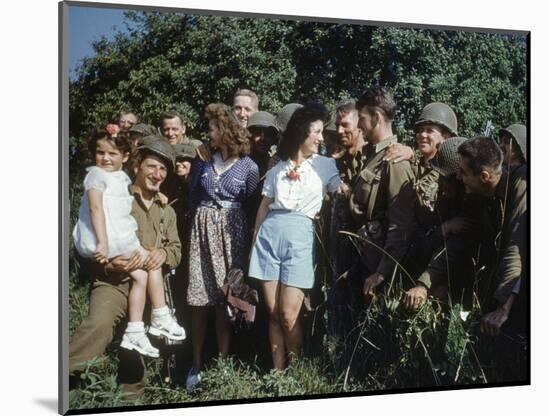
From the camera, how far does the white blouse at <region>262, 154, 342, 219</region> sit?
26.2 ft

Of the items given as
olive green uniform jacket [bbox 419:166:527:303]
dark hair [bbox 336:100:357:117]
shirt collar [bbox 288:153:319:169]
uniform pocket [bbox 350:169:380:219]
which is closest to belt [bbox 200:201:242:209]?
shirt collar [bbox 288:153:319:169]

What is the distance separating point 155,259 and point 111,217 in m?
0.39

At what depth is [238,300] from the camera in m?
7.89

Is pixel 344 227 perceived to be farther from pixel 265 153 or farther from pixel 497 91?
pixel 497 91

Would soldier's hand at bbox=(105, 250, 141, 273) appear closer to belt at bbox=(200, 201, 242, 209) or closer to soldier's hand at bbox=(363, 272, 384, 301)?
belt at bbox=(200, 201, 242, 209)

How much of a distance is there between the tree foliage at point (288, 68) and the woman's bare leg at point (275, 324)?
1101mm

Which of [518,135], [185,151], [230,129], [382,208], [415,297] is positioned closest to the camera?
[185,151]

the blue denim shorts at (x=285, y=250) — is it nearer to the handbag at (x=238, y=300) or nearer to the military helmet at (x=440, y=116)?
the handbag at (x=238, y=300)

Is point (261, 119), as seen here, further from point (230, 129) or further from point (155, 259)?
point (155, 259)

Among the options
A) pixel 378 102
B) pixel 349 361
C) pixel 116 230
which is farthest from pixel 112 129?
pixel 349 361

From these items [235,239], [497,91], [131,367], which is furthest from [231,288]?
[497,91]

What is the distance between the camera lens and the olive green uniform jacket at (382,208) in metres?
8.18

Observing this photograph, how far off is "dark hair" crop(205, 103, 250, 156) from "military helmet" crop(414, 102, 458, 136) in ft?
4.12

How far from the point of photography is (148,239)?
25.2 ft
